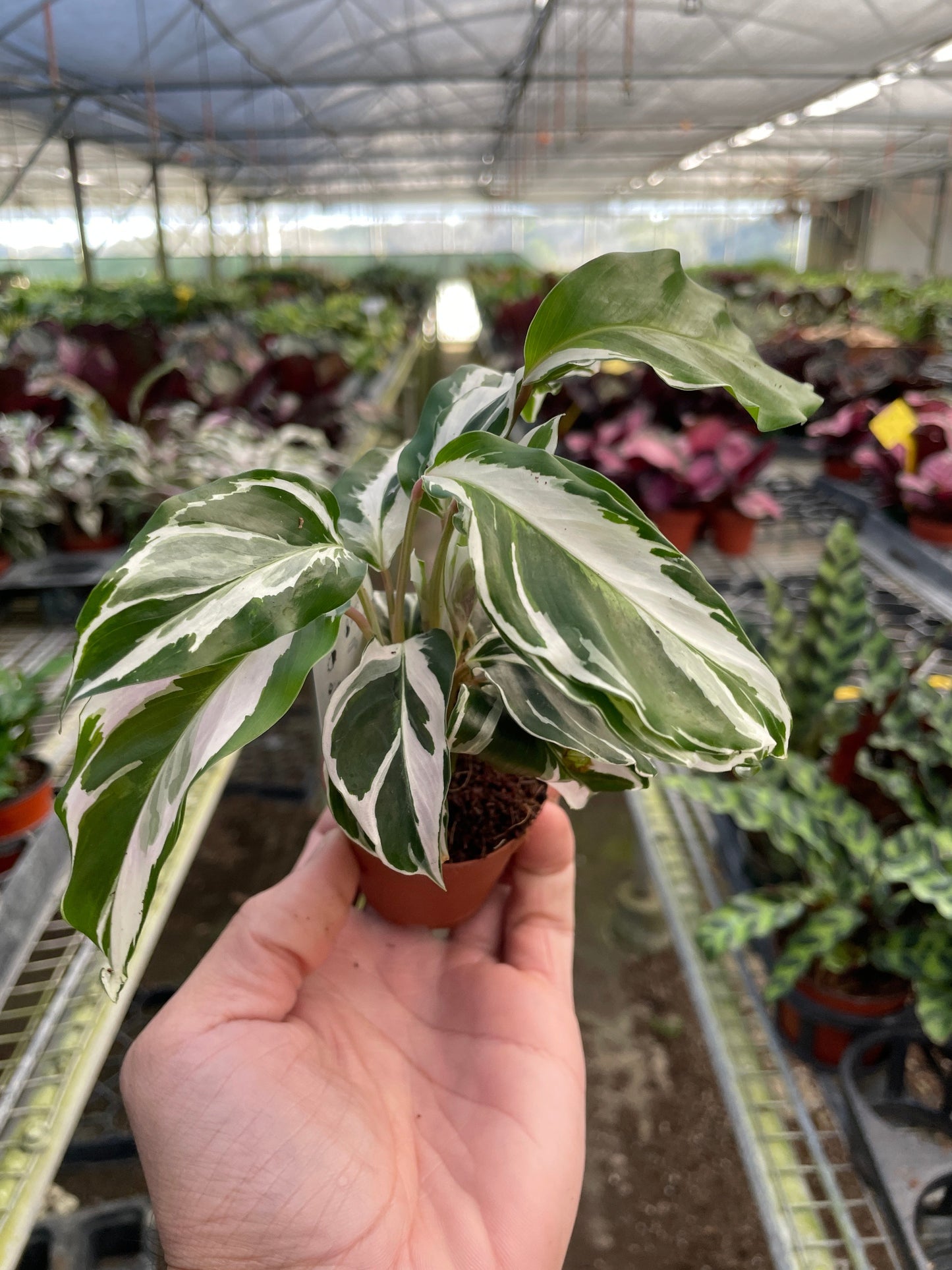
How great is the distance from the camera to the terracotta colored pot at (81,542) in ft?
6.87

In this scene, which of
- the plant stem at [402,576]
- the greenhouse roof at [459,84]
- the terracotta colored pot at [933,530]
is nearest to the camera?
the plant stem at [402,576]

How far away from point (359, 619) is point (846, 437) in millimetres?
2116

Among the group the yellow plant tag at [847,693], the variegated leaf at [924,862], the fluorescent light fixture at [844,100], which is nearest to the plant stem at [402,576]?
the variegated leaf at [924,862]

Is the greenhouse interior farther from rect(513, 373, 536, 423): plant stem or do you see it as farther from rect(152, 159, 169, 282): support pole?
rect(152, 159, 169, 282): support pole

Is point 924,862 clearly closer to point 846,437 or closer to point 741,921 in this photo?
point 741,921

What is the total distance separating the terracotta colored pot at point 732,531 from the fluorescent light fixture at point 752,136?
13.5 meters

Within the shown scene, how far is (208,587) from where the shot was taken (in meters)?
0.54

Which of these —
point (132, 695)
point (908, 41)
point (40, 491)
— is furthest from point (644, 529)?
point (908, 41)

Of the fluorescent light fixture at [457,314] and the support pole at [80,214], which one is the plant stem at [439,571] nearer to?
the fluorescent light fixture at [457,314]

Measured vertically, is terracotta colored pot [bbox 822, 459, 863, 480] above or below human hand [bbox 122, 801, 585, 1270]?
above

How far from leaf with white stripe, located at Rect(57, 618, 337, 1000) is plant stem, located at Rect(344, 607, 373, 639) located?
17 centimetres

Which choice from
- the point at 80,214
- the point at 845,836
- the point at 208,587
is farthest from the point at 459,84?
the point at 208,587

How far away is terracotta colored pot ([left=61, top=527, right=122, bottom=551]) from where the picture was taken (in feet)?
6.87

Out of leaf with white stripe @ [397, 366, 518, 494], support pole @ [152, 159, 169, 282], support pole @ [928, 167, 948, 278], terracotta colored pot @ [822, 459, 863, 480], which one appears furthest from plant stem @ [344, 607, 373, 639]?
support pole @ [928, 167, 948, 278]
